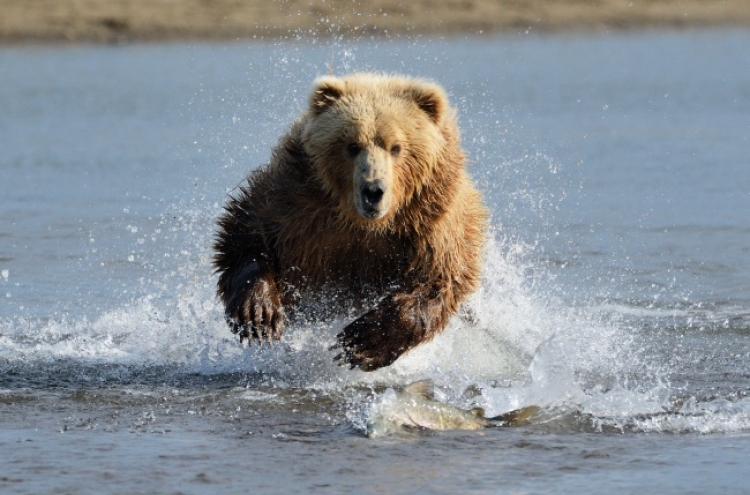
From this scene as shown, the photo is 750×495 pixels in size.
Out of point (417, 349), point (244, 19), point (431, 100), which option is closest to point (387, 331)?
point (417, 349)

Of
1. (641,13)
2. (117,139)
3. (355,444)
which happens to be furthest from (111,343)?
(641,13)

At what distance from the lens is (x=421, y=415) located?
596cm

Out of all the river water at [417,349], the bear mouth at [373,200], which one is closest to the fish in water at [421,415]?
the river water at [417,349]

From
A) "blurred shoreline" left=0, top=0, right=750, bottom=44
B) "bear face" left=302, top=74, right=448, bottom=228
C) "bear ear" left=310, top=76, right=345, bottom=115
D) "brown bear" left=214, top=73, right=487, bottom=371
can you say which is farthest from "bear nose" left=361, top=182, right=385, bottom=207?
"blurred shoreline" left=0, top=0, right=750, bottom=44

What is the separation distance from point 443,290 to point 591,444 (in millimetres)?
1502

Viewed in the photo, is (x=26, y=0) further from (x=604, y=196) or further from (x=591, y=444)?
(x=591, y=444)

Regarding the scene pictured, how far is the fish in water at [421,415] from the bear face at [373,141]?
0.90 m

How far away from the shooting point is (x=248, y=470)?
5387 millimetres

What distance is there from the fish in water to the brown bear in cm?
82

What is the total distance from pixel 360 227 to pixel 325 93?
27.8 inches

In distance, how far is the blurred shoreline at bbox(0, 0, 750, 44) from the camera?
2772cm

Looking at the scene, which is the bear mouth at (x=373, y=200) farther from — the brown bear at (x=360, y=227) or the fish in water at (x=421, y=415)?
the fish in water at (x=421, y=415)

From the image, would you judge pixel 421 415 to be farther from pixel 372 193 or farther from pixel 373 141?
pixel 373 141

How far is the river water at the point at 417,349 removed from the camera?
5.47 metres
